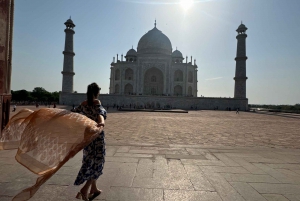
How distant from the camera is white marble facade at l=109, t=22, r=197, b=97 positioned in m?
38.5

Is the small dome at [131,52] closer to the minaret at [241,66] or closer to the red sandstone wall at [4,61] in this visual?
the minaret at [241,66]

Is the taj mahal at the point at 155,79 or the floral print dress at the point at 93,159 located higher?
the taj mahal at the point at 155,79

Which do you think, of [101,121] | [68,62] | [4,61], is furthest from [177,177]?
[68,62]

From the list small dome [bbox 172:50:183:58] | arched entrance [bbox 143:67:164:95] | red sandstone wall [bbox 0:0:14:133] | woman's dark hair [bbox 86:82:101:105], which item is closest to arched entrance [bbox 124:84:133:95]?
arched entrance [bbox 143:67:164:95]

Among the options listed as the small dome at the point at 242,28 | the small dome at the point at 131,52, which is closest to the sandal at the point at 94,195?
the small dome at the point at 242,28

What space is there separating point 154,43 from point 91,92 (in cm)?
4021

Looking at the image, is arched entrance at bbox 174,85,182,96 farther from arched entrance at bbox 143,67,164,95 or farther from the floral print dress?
the floral print dress

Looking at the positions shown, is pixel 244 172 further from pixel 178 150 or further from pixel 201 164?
pixel 178 150

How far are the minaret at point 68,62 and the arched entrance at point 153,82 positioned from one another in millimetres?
14312

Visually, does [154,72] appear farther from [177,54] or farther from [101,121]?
[101,121]

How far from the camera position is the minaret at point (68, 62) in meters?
32.2

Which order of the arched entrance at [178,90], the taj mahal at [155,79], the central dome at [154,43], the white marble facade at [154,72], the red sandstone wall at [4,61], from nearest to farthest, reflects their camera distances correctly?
1. the red sandstone wall at [4,61]
2. the taj mahal at [155,79]
3. the white marble facade at [154,72]
4. the arched entrance at [178,90]
5. the central dome at [154,43]

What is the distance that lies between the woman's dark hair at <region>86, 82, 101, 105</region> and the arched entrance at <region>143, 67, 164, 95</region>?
1503 inches

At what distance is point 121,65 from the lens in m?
39.9
